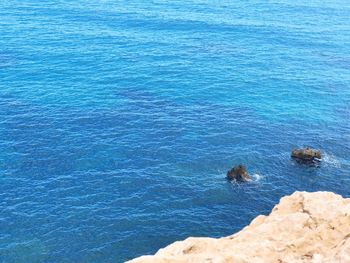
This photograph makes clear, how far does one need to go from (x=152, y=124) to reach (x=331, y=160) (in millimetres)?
37454

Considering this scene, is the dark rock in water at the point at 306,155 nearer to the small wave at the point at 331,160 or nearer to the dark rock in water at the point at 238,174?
the small wave at the point at 331,160

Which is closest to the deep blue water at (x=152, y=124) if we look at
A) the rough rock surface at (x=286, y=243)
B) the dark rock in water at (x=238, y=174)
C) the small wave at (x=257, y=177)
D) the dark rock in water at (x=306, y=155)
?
the small wave at (x=257, y=177)

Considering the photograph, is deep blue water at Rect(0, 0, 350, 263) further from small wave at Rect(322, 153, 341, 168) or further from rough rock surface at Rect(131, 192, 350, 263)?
rough rock surface at Rect(131, 192, 350, 263)

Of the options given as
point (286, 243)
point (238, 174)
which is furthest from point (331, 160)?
point (286, 243)

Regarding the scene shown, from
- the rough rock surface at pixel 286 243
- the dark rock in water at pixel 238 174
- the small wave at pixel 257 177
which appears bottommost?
the small wave at pixel 257 177

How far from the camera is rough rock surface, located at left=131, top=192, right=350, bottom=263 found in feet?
123

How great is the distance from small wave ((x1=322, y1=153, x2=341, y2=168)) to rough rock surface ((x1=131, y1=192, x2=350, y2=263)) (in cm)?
4794

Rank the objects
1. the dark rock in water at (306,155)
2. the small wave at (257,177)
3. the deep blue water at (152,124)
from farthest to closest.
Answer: the dark rock in water at (306,155)
the small wave at (257,177)
the deep blue water at (152,124)

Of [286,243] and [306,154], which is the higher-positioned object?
[286,243]

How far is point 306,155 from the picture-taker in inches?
3693

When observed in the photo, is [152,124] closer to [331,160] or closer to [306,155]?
[306,155]

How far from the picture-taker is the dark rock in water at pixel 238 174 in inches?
3460

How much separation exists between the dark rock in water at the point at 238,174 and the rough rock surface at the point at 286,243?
133ft

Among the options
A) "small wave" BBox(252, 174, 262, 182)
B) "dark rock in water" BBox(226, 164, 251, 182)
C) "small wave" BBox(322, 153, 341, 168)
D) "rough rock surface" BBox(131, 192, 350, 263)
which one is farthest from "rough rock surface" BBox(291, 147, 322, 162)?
"rough rock surface" BBox(131, 192, 350, 263)
